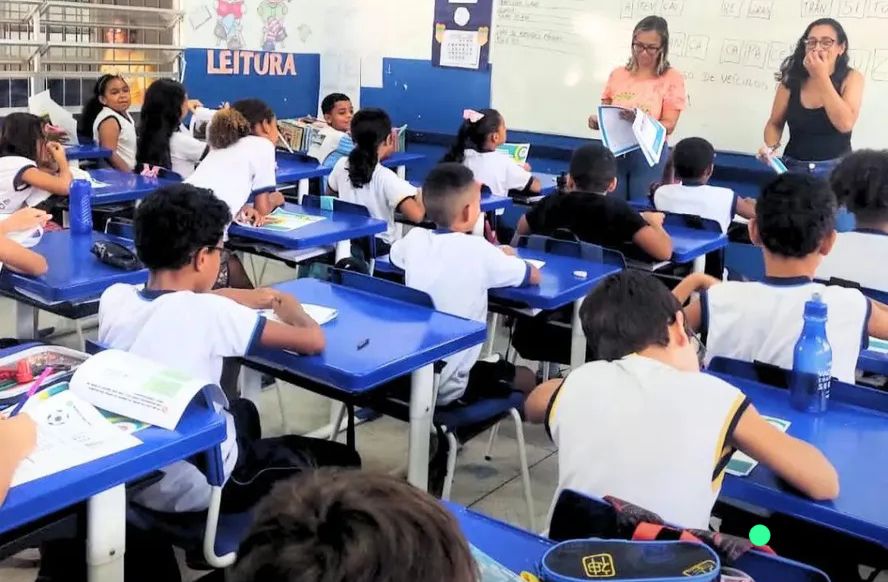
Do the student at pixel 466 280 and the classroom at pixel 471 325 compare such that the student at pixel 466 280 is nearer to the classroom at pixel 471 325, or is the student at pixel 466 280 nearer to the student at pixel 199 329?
the classroom at pixel 471 325

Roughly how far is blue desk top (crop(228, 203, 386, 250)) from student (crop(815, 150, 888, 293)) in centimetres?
169

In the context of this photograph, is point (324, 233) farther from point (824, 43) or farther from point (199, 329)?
point (824, 43)

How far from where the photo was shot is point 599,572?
107cm

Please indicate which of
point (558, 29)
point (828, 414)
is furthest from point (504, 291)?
point (558, 29)

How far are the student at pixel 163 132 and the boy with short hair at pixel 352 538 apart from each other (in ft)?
14.2

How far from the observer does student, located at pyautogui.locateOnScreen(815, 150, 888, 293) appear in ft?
9.09

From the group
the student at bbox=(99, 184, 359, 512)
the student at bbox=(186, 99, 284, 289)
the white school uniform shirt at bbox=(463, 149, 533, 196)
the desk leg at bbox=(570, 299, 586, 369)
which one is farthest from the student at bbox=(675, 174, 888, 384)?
the white school uniform shirt at bbox=(463, 149, 533, 196)

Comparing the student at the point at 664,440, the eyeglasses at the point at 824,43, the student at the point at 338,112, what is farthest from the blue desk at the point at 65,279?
the eyeglasses at the point at 824,43

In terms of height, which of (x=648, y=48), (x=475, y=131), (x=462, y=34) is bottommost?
(x=475, y=131)

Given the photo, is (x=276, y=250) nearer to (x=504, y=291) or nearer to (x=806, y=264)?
(x=504, y=291)

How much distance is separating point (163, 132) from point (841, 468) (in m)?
4.08

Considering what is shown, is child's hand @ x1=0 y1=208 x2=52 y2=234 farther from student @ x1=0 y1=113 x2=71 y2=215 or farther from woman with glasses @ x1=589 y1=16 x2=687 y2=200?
woman with glasses @ x1=589 y1=16 x2=687 y2=200

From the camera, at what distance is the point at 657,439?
1514mm

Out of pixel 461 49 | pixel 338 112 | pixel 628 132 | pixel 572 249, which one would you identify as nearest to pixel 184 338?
pixel 572 249
